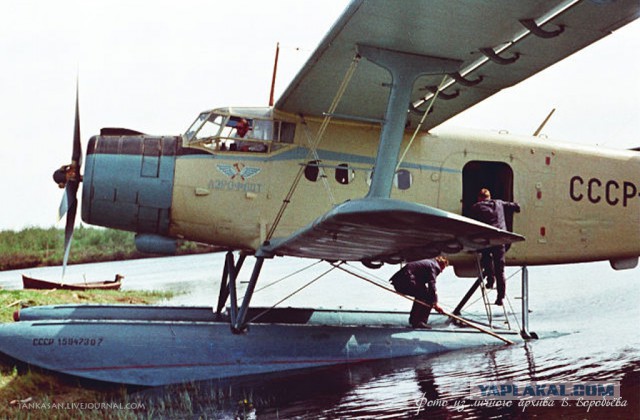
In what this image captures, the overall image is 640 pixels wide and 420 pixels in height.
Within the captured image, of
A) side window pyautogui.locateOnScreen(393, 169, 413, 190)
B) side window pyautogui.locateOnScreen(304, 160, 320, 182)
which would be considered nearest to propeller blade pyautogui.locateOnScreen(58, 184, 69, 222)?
side window pyautogui.locateOnScreen(304, 160, 320, 182)

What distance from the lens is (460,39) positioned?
23.8 feet

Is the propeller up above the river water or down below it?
above

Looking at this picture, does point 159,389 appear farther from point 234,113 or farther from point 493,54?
point 493,54

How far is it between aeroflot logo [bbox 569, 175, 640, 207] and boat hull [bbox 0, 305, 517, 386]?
286cm

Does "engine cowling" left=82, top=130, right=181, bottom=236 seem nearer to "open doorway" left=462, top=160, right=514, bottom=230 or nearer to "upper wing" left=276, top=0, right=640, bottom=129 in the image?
"upper wing" left=276, top=0, right=640, bottom=129

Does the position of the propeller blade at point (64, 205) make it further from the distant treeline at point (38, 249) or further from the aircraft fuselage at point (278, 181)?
the distant treeline at point (38, 249)

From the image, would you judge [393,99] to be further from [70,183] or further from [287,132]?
[70,183]

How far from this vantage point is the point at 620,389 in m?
7.35

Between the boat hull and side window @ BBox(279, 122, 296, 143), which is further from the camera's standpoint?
side window @ BBox(279, 122, 296, 143)

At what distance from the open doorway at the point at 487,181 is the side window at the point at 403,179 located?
99 centimetres

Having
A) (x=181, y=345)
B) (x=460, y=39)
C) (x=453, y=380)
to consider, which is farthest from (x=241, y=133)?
(x=453, y=380)

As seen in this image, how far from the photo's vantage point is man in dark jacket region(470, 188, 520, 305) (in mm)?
9281

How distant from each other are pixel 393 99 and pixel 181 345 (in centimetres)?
428

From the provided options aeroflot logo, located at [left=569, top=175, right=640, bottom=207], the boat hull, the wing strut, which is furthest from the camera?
aeroflot logo, located at [left=569, top=175, right=640, bottom=207]
